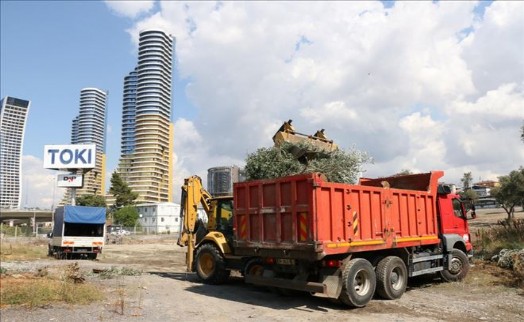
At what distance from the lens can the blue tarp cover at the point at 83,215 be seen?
2642cm

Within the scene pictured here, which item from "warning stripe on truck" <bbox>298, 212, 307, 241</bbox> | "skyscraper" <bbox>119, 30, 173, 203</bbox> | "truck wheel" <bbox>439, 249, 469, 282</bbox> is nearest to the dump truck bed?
"warning stripe on truck" <bbox>298, 212, 307, 241</bbox>

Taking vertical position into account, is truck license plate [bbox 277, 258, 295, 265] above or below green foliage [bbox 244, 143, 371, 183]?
below

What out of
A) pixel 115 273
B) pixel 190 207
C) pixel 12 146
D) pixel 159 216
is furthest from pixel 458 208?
pixel 12 146

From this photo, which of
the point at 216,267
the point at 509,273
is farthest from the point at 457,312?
the point at 216,267

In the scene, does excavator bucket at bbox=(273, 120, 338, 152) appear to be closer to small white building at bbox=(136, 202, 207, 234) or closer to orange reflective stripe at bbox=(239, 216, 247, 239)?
orange reflective stripe at bbox=(239, 216, 247, 239)

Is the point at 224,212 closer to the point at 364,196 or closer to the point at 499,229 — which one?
the point at 364,196

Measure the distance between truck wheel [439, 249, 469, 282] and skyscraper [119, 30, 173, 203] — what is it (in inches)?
6077

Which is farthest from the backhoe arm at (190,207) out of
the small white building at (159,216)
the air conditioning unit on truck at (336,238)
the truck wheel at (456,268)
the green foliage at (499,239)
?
the small white building at (159,216)

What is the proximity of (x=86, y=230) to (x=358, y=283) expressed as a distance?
72.7ft

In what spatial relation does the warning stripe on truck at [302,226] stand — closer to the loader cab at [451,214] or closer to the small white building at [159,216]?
the loader cab at [451,214]

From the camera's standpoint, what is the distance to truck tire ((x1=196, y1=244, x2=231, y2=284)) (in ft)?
42.1

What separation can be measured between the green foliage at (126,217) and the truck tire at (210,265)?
3114 inches

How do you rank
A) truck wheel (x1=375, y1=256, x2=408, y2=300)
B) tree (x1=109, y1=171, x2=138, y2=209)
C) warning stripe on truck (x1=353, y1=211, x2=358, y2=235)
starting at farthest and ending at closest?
tree (x1=109, y1=171, x2=138, y2=209), truck wheel (x1=375, y1=256, x2=408, y2=300), warning stripe on truck (x1=353, y1=211, x2=358, y2=235)

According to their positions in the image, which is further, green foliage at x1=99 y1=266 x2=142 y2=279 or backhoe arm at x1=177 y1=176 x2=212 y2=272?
green foliage at x1=99 y1=266 x2=142 y2=279
